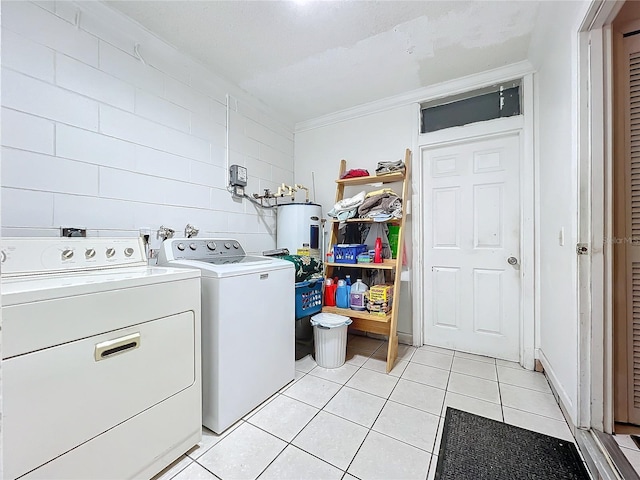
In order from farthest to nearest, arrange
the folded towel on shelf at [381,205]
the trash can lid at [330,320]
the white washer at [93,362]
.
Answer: the folded towel on shelf at [381,205], the trash can lid at [330,320], the white washer at [93,362]

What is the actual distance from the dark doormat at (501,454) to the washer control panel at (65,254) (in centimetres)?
188

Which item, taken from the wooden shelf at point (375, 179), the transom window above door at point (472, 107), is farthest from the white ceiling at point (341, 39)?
the wooden shelf at point (375, 179)

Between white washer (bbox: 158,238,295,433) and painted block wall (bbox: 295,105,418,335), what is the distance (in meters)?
1.35

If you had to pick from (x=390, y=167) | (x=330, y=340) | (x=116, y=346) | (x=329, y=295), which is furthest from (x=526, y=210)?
(x=116, y=346)

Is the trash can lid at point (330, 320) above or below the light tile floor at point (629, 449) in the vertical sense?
above

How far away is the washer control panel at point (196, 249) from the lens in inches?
72.5

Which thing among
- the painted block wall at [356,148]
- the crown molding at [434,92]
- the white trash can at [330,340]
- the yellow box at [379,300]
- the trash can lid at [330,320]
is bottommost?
the white trash can at [330,340]

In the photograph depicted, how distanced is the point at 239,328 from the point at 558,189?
209 centimetres

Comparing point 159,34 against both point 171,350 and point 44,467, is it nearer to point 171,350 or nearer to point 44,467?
point 171,350

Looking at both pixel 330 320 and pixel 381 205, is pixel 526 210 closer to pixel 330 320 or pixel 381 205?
pixel 381 205

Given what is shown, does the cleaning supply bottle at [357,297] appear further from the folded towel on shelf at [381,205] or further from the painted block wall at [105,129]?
the painted block wall at [105,129]

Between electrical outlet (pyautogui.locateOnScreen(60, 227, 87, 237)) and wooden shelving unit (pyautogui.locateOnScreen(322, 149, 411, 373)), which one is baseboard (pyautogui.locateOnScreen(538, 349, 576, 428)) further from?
electrical outlet (pyautogui.locateOnScreen(60, 227, 87, 237))

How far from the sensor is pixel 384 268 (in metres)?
2.43

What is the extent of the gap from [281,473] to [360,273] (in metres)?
1.81
